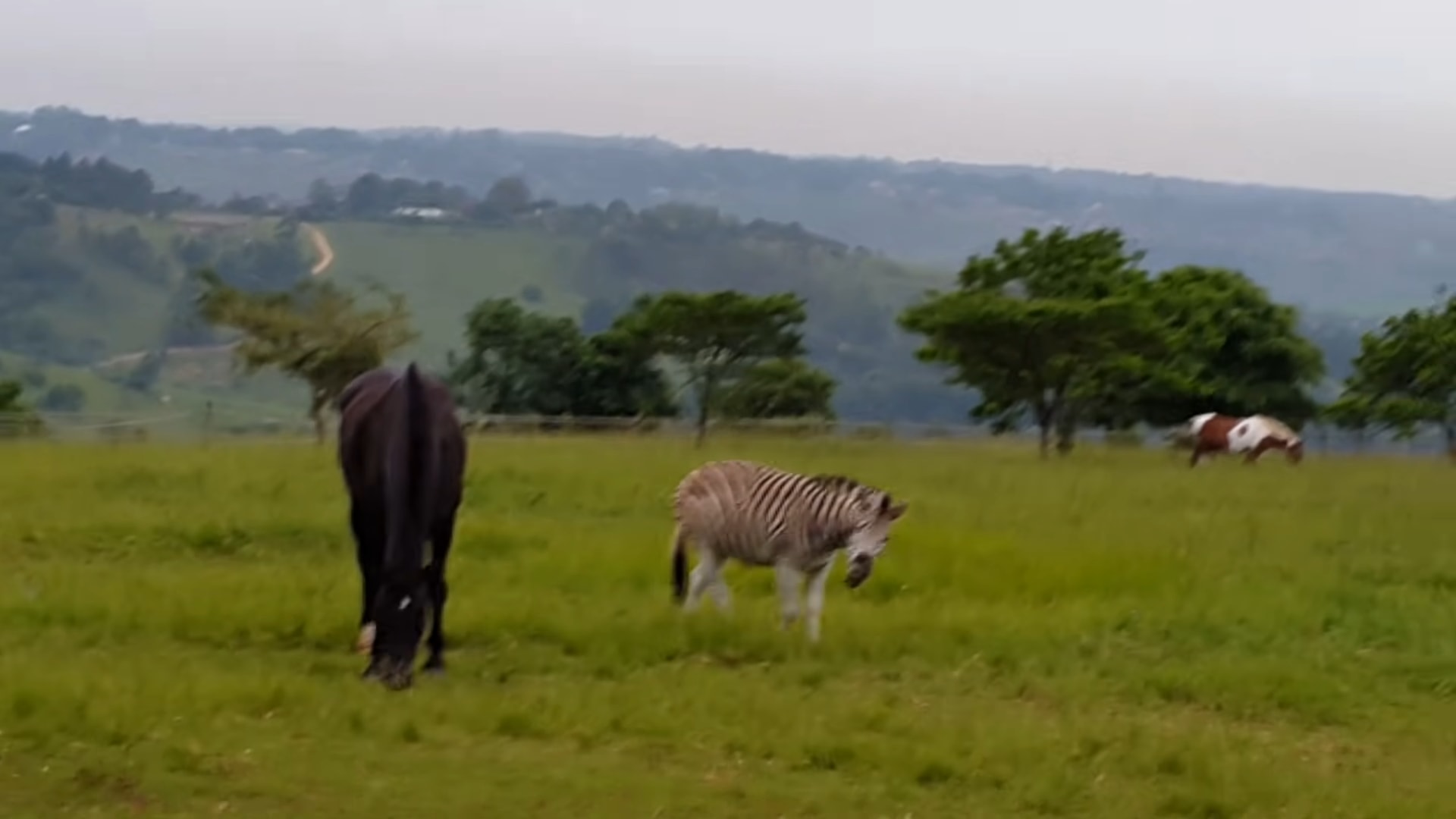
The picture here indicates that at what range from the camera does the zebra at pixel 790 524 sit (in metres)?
13.1

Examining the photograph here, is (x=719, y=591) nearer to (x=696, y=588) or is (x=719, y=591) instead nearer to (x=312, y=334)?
(x=696, y=588)

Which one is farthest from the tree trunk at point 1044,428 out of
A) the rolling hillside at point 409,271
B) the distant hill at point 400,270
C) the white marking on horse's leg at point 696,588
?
the distant hill at point 400,270

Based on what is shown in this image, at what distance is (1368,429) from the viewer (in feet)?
173

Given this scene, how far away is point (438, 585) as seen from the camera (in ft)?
38.4

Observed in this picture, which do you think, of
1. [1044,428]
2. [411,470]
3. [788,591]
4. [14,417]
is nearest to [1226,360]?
[1044,428]

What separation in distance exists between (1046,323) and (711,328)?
40.7 feet

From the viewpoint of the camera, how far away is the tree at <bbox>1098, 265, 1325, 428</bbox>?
48.9m

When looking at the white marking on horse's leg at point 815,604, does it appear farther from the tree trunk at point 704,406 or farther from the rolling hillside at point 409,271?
the rolling hillside at point 409,271

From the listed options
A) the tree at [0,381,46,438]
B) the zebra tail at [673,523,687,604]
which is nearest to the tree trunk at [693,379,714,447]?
the tree at [0,381,46,438]

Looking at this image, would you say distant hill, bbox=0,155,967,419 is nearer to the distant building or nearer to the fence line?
the distant building

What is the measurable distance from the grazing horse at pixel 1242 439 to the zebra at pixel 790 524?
990 inches

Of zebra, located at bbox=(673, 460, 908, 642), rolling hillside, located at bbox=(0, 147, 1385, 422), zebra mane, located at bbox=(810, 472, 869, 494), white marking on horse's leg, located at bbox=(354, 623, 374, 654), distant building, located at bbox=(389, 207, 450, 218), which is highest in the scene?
zebra mane, located at bbox=(810, 472, 869, 494)

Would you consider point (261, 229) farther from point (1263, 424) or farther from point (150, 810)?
point (150, 810)

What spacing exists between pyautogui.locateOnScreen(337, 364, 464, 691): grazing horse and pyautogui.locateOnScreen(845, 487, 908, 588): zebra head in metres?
2.81
